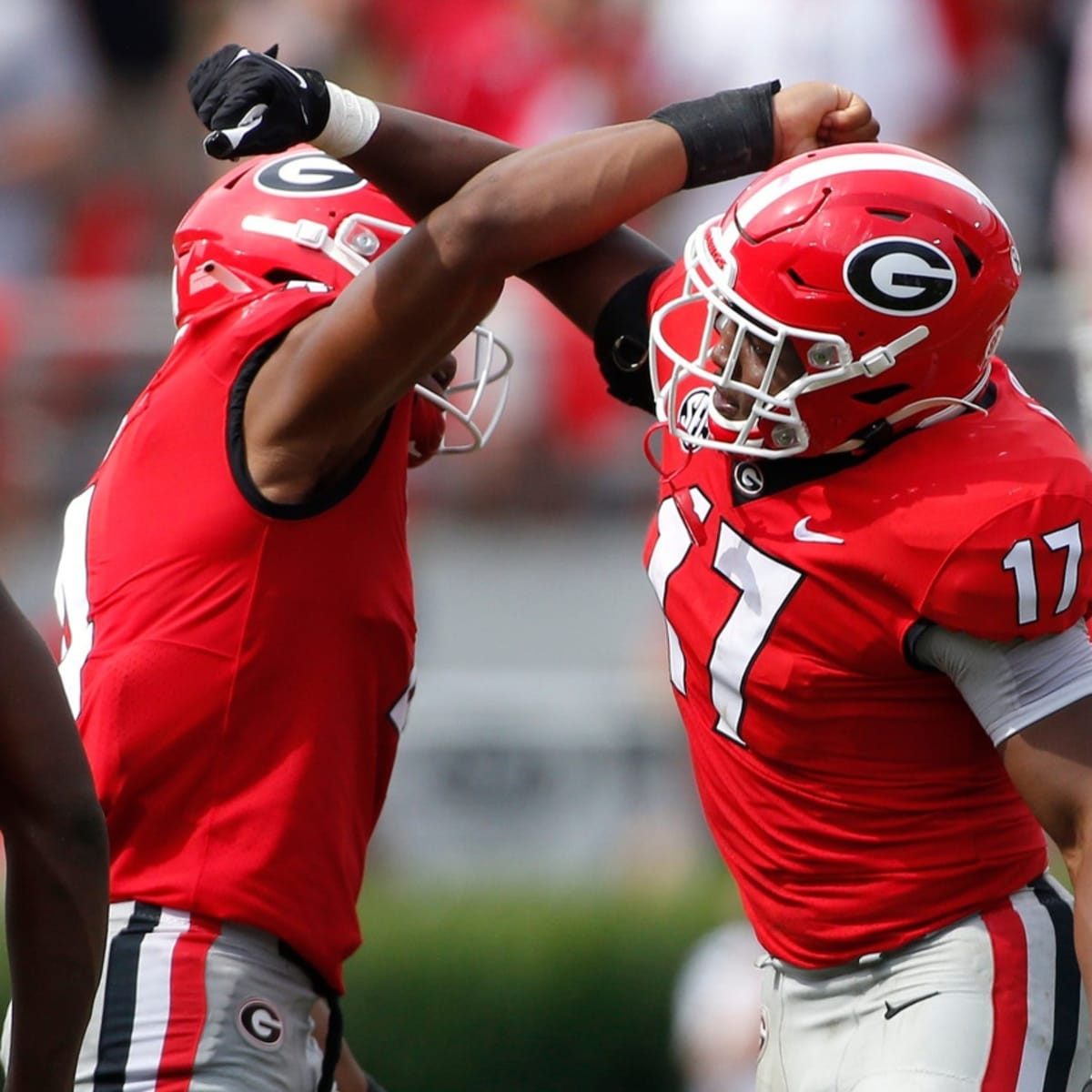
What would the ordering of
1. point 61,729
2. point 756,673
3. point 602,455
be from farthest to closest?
point 602,455, point 756,673, point 61,729

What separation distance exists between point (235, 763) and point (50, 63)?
242 inches

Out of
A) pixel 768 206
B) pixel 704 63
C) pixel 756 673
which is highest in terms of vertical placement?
pixel 768 206

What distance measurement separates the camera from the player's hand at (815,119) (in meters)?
3.28

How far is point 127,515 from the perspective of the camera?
3309mm

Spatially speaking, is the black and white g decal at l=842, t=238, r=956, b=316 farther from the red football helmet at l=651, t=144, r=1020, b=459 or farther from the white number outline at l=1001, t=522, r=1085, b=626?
the white number outline at l=1001, t=522, r=1085, b=626

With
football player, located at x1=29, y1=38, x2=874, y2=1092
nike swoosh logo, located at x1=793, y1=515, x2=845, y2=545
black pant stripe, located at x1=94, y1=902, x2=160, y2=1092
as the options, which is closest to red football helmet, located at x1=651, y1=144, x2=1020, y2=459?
nike swoosh logo, located at x1=793, y1=515, x2=845, y2=545

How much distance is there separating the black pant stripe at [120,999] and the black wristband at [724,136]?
4.55 feet

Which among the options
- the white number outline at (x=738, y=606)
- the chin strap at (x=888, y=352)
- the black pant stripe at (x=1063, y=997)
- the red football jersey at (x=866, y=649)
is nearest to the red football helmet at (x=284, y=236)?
the white number outline at (x=738, y=606)

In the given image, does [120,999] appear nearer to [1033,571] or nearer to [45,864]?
[45,864]

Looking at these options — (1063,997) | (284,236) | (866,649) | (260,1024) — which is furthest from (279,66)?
(1063,997)

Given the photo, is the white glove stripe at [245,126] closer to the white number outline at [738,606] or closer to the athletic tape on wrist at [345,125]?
the athletic tape on wrist at [345,125]

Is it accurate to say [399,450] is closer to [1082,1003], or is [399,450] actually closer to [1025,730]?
[1025,730]

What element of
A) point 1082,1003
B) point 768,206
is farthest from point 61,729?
point 1082,1003

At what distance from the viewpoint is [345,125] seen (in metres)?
3.18
